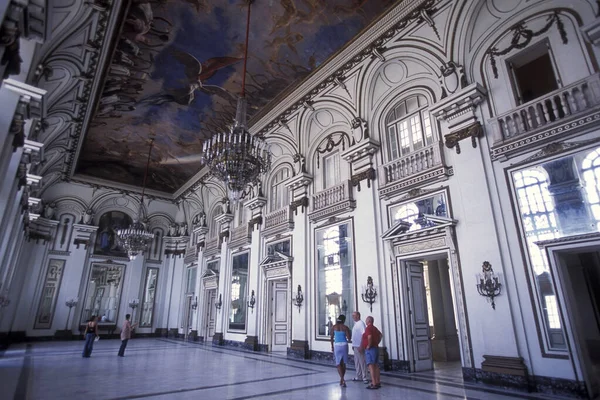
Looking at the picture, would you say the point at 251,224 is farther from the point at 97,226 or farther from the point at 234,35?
the point at 97,226

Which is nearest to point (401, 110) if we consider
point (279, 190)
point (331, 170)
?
point (331, 170)

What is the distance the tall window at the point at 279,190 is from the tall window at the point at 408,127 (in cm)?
448

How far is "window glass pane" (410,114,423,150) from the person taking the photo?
8.15 m

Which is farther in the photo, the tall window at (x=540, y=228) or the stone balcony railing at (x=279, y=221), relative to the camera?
the stone balcony railing at (x=279, y=221)

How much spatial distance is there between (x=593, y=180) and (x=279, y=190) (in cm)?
902

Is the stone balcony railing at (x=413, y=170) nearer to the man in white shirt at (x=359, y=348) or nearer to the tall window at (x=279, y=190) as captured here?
the man in white shirt at (x=359, y=348)

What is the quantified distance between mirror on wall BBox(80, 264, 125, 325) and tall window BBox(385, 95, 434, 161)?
50.8ft

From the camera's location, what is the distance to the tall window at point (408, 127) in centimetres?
809

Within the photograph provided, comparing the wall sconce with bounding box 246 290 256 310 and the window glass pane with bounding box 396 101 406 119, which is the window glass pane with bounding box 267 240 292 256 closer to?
the wall sconce with bounding box 246 290 256 310

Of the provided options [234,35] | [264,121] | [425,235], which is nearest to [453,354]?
[425,235]

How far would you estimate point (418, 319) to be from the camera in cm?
751

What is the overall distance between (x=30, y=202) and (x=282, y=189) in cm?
848

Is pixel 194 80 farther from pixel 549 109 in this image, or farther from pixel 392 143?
pixel 549 109

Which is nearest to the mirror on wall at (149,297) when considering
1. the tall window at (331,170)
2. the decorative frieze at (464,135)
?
the tall window at (331,170)
